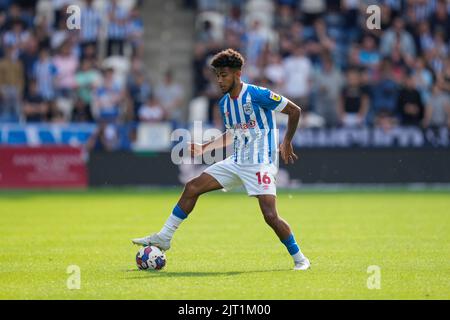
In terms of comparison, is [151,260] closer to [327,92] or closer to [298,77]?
[327,92]

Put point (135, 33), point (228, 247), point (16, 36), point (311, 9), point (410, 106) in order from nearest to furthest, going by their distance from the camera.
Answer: point (228, 247) → point (410, 106) → point (16, 36) → point (135, 33) → point (311, 9)

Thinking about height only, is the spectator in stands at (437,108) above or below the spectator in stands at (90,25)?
below

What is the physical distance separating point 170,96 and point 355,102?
4.65 metres

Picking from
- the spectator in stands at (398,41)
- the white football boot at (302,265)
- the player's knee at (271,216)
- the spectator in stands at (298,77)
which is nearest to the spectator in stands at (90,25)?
the spectator in stands at (298,77)

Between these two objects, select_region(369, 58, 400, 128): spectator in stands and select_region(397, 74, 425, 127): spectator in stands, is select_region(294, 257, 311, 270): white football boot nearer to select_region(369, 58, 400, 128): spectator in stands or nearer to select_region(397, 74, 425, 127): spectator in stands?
select_region(369, 58, 400, 128): spectator in stands

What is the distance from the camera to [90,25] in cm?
2588

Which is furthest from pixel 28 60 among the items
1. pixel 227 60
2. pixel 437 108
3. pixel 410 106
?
pixel 227 60

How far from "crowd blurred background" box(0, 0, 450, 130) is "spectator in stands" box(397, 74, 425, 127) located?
0.08 feet

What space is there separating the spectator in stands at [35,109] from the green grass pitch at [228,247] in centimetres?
369

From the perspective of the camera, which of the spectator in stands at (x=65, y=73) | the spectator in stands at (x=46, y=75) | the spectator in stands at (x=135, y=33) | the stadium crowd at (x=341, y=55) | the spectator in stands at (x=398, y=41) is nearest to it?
the stadium crowd at (x=341, y=55)

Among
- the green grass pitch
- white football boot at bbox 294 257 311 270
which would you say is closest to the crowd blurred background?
the green grass pitch

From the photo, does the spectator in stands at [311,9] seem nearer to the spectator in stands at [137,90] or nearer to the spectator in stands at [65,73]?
the spectator in stands at [137,90]

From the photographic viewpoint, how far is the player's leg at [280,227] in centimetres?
1024
